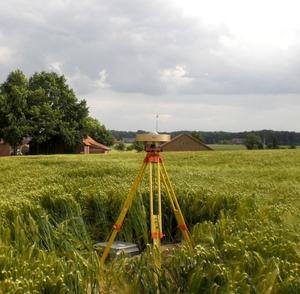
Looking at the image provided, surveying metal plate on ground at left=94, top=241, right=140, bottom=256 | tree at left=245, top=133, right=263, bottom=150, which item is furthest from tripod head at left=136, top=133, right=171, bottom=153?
tree at left=245, top=133, right=263, bottom=150

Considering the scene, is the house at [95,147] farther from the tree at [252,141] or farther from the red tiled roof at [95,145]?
the tree at [252,141]

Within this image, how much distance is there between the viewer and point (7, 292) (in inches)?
150

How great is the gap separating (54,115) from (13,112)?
3.83 m

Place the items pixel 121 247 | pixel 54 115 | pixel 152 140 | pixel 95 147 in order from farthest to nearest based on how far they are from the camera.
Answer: pixel 95 147
pixel 54 115
pixel 121 247
pixel 152 140

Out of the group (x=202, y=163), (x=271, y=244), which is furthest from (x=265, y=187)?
(x=202, y=163)

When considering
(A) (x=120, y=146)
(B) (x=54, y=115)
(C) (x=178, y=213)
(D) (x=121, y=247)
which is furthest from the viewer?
(A) (x=120, y=146)

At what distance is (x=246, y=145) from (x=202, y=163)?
27787 millimetres

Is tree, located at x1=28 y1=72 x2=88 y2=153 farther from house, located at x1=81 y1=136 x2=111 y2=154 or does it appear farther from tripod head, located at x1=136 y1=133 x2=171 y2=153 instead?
tripod head, located at x1=136 y1=133 x2=171 y2=153

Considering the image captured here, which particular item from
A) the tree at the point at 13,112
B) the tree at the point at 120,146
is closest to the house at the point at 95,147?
the tree at the point at 120,146

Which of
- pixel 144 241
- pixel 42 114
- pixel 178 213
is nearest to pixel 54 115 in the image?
pixel 42 114

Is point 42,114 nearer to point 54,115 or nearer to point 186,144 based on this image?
point 54,115

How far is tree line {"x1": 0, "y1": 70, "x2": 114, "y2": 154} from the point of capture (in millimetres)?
49438

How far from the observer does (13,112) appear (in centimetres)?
4981

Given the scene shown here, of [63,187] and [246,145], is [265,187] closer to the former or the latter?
[63,187]
